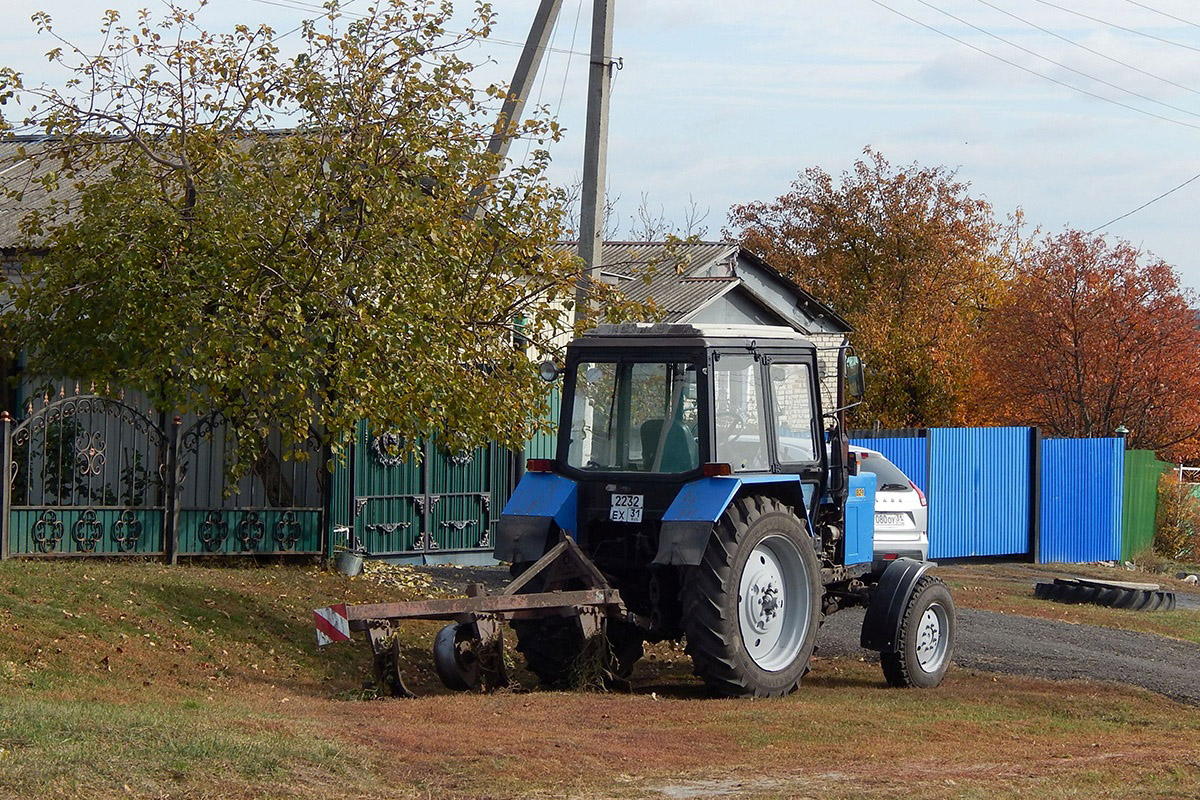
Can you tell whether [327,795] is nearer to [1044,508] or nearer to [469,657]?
[469,657]

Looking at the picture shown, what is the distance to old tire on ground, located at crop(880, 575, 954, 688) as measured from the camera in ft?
35.8

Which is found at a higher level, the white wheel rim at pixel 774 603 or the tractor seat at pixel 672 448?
the tractor seat at pixel 672 448

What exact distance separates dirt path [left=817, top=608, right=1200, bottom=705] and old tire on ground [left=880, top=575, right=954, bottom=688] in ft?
3.89

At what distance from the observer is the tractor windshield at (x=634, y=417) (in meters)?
10.1

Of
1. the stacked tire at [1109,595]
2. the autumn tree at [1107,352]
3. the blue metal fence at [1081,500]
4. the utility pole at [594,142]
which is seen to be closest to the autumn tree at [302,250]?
the utility pole at [594,142]

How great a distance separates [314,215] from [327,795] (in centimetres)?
824

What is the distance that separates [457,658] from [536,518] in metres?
1.18

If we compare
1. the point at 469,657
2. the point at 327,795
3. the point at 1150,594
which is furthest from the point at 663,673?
the point at 1150,594

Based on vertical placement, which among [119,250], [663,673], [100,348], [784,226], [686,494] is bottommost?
[663,673]

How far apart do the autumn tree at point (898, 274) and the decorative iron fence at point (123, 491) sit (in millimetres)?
23760

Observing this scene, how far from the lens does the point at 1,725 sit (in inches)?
270

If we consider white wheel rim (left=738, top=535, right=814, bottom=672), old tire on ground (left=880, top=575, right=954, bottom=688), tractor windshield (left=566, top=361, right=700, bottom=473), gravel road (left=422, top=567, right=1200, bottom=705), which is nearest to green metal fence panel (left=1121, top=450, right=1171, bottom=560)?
gravel road (left=422, top=567, right=1200, bottom=705)

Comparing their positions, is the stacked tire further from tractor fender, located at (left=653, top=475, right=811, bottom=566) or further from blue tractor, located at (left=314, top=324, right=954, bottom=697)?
tractor fender, located at (left=653, top=475, right=811, bottom=566)

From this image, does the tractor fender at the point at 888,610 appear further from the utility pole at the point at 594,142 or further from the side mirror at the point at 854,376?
the utility pole at the point at 594,142
